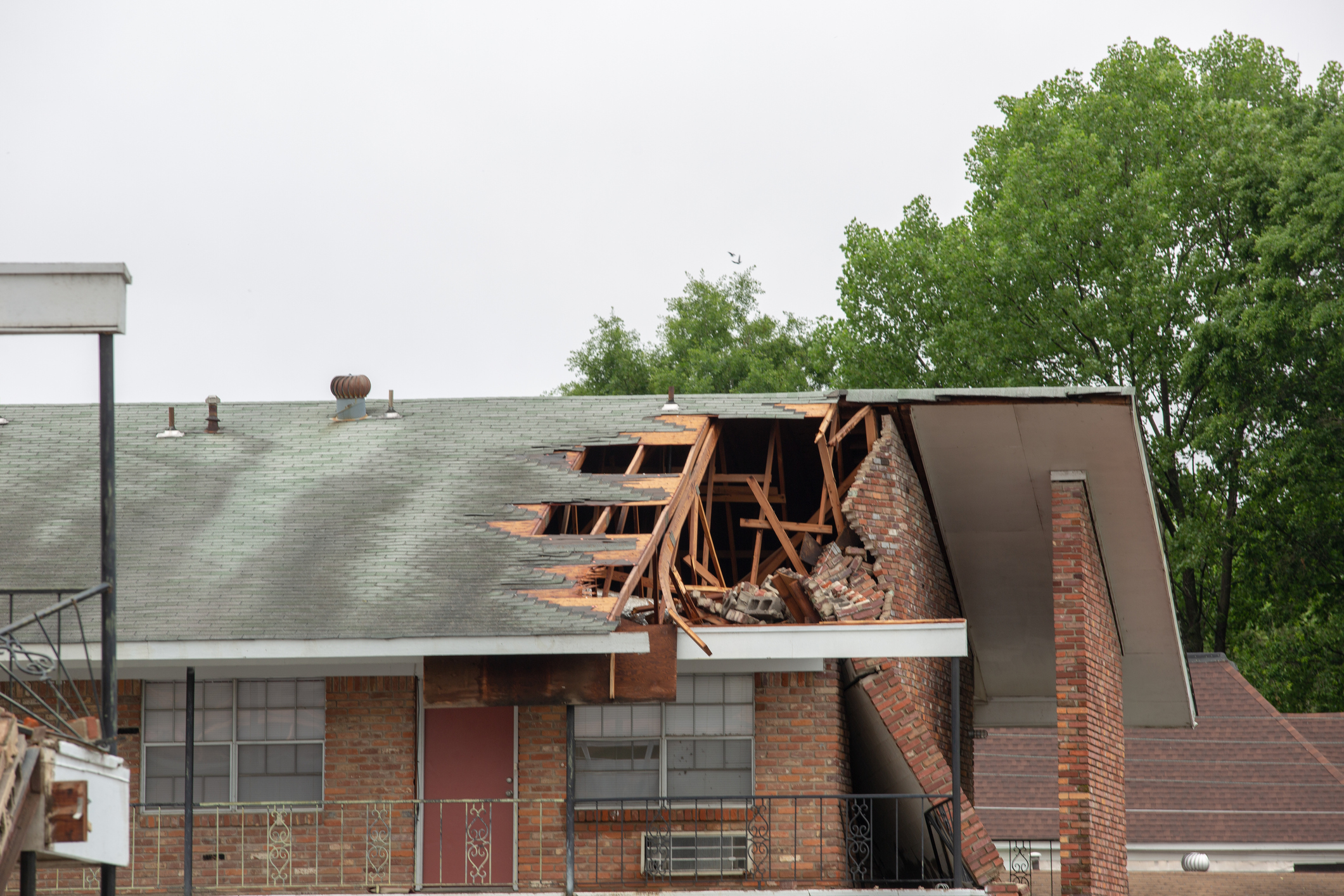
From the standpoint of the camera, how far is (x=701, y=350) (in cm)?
4747

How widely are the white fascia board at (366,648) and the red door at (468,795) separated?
1956mm

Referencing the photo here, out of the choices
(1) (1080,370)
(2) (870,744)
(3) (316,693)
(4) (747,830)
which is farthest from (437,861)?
(1) (1080,370)

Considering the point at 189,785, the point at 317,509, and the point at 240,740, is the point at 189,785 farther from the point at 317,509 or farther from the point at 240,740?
the point at 317,509

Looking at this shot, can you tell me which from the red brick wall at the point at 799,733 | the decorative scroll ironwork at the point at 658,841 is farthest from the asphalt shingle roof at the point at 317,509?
the decorative scroll ironwork at the point at 658,841

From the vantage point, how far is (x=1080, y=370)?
36.7 meters

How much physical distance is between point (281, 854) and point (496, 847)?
202 cm

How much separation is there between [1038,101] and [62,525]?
30.0m

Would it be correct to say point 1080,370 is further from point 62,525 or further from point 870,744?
point 62,525

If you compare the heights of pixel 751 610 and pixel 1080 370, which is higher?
pixel 1080 370

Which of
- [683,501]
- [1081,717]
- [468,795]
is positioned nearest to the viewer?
[468,795]

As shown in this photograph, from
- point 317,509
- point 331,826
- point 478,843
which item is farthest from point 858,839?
point 317,509

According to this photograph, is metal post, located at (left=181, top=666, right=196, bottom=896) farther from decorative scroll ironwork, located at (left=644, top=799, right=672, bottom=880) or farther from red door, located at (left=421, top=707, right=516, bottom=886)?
decorative scroll ironwork, located at (left=644, top=799, right=672, bottom=880)

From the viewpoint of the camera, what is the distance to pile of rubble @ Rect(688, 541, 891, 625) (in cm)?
1526

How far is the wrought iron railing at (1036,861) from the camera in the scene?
21594mm
